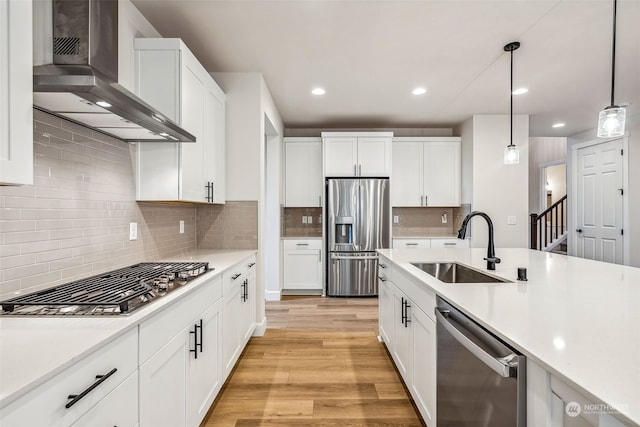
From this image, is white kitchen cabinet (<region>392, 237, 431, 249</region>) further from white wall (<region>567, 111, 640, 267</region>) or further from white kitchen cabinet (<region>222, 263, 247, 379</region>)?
white wall (<region>567, 111, 640, 267</region>)

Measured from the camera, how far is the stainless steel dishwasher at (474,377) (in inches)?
35.8

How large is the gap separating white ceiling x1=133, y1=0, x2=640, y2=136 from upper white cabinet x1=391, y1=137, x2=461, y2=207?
798 mm

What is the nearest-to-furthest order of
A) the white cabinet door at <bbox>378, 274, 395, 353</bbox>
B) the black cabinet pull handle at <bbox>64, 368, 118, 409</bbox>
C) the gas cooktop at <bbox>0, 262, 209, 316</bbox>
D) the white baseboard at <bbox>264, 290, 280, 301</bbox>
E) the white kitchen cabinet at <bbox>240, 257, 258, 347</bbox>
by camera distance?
the black cabinet pull handle at <bbox>64, 368, 118, 409</bbox>, the gas cooktop at <bbox>0, 262, 209, 316</bbox>, the white cabinet door at <bbox>378, 274, 395, 353</bbox>, the white kitchen cabinet at <bbox>240, 257, 258, 347</bbox>, the white baseboard at <bbox>264, 290, 280, 301</bbox>

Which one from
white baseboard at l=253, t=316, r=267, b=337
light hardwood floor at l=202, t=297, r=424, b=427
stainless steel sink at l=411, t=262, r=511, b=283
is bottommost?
light hardwood floor at l=202, t=297, r=424, b=427

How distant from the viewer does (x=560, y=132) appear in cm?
555

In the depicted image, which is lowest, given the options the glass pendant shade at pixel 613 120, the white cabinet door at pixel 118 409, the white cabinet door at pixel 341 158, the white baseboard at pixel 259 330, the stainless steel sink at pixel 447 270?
the white baseboard at pixel 259 330

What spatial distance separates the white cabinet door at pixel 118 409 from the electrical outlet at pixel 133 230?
131cm

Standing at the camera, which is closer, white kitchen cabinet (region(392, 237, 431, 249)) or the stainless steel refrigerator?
the stainless steel refrigerator

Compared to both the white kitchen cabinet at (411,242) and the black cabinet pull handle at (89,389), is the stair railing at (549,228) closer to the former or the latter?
the white kitchen cabinet at (411,242)

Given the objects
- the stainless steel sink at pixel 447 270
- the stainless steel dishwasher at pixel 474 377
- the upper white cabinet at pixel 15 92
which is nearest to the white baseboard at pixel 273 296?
the stainless steel sink at pixel 447 270

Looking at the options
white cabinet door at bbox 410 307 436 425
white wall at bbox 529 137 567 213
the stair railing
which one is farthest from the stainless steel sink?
white wall at bbox 529 137 567 213

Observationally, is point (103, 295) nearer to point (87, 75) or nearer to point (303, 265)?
point (87, 75)

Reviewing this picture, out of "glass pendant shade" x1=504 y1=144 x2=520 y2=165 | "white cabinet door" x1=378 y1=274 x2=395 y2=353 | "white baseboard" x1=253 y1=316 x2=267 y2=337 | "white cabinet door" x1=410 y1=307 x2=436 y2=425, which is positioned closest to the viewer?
"white cabinet door" x1=410 y1=307 x2=436 y2=425

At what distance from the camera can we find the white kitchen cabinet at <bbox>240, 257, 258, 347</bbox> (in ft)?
8.70
